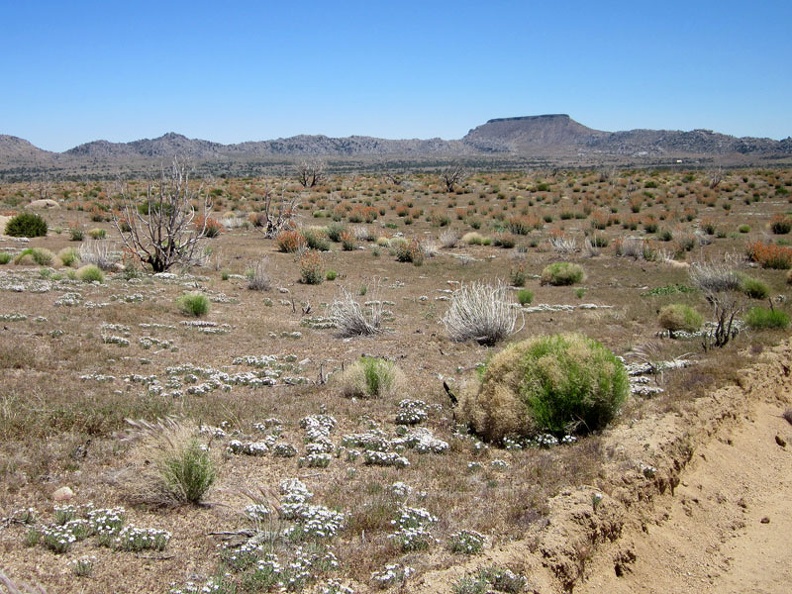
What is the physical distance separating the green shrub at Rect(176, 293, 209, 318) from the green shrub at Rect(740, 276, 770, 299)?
42.1 ft

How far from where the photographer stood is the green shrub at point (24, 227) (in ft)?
89.2

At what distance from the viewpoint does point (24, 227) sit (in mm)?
27469

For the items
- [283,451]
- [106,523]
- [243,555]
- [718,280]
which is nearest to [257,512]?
[243,555]

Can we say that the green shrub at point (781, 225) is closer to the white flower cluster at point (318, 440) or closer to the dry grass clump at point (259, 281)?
the dry grass clump at point (259, 281)

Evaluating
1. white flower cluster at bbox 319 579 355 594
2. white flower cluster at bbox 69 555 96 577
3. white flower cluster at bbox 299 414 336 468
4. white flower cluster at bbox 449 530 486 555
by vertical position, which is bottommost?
white flower cluster at bbox 299 414 336 468

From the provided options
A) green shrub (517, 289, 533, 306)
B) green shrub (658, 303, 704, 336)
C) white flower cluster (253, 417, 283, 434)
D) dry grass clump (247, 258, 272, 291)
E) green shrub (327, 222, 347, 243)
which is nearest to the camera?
white flower cluster (253, 417, 283, 434)

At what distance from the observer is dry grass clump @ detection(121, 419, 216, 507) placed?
561cm

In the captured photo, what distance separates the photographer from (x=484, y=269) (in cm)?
2272

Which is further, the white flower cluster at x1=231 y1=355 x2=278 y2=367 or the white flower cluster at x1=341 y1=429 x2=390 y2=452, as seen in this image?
the white flower cluster at x1=231 y1=355 x2=278 y2=367

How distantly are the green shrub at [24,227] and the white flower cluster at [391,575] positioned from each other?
2753 cm

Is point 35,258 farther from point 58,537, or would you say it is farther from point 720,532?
point 720,532

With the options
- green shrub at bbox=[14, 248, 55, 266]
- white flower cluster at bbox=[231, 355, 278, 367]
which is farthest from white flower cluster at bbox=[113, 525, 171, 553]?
green shrub at bbox=[14, 248, 55, 266]

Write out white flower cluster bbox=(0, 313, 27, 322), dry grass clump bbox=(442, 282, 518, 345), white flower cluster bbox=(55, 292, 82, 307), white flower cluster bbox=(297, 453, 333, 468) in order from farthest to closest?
white flower cluster bbox=(55, 292, 82, 307) → dry grass clump bbox=(442, 282, 518, 345) → white flower cluster bbox=(0, 313, 27, 322) → white flower cluster bbox=(297, 453, 333, 468)

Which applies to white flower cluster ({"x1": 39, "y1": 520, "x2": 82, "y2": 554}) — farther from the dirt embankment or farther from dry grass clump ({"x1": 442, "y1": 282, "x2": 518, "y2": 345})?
dry grass clump ({"x1": 442, "y1": 282, "x2": 518, "y2": 345})
